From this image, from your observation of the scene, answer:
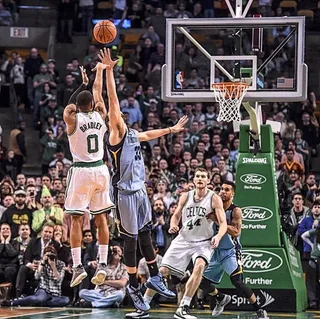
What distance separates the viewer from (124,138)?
13031mm

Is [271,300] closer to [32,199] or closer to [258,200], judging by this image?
[258,200]

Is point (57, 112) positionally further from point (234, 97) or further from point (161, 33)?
point (234, 97)

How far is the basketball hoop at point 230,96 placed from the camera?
14898 millimetres

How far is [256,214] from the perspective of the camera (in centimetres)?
1639

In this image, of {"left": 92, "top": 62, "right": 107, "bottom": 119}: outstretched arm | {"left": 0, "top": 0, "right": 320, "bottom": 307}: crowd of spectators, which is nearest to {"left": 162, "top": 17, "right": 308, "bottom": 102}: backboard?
{"left": 92, "top": 62, "right": 107, "bottom": 119}: outstretched arm

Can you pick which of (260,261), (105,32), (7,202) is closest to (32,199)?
(7,202)

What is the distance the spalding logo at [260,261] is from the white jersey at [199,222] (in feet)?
8.05

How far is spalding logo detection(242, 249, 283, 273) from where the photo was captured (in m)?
16.1

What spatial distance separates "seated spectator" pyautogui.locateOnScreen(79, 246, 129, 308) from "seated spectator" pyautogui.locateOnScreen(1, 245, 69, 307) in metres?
0.39

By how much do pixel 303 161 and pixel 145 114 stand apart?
14.6ft

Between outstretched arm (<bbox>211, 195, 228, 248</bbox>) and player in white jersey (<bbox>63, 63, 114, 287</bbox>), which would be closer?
player in white jersey (<bbox>63, 63, 114, 287</bbox>)

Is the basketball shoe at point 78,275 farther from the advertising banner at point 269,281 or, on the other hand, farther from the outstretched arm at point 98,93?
the advertising banner at point 269,281

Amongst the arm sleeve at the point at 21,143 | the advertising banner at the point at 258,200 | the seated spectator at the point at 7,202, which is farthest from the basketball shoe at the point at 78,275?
the arm sleeve at the point at 21,143

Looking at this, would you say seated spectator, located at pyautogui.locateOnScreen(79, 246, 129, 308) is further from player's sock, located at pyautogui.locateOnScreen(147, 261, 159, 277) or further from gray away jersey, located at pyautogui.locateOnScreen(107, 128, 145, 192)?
gray away jersey, located at pyautogui.locateOnScreen(107, 128, 145, 192)
